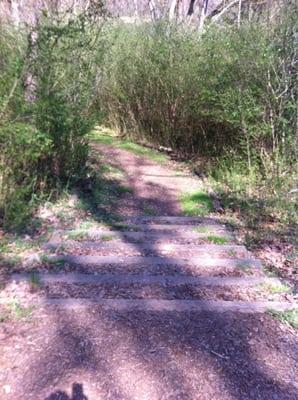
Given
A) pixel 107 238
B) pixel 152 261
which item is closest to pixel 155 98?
pixel 107 238

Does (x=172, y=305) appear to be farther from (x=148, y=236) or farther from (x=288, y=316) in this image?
(x=148, y=236)

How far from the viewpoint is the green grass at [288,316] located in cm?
250

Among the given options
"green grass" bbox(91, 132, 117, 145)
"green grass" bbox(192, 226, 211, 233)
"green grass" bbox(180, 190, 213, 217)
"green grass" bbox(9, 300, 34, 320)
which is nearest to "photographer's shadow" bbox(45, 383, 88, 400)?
"green grass" bbox(9, 300, 34, 320)

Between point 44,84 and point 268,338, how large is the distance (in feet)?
9.89

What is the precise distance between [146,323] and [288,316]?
926mm

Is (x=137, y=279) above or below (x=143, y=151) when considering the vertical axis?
below

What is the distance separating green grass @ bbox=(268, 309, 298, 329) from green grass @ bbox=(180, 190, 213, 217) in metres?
1.88

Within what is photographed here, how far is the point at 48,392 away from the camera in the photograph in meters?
1.87

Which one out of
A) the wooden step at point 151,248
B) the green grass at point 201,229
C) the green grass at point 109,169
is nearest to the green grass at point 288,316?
the wooden step at point 151,248

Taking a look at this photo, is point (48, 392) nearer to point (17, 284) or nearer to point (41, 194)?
point (17, 284)

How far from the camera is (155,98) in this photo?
758 centimetres

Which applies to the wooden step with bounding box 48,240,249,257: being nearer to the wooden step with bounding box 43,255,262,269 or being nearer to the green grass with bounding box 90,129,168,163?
the wooden step with bounding box 43,255,262,269

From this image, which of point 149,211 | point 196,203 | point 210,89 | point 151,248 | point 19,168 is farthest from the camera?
point 210,89

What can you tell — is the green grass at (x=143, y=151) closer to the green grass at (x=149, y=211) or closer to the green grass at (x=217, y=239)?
the green grass at (x=149, y=211)
